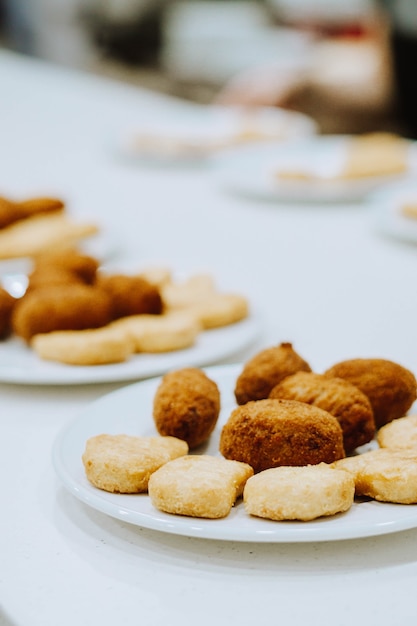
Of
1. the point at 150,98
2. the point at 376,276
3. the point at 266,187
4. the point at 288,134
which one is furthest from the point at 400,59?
the point at 376,276

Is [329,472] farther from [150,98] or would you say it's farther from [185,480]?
[150,98]

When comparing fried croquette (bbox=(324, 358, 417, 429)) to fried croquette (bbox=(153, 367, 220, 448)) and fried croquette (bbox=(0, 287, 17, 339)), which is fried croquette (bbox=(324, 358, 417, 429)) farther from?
fried croquette (bbox=(0, 287, 17, 339))

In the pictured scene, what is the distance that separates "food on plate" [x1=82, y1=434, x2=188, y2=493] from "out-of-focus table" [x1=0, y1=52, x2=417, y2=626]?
0.04 meters

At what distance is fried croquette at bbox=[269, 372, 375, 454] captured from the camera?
0.74 metres

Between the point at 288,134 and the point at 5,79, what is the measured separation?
1605 mm

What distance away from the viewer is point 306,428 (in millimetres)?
685

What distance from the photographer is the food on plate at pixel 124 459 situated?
668 millimetres

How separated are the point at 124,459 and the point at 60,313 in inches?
14.6

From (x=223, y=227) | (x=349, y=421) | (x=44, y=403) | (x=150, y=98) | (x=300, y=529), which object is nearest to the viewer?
(x=300, y=529)

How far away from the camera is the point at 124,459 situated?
0.68 m

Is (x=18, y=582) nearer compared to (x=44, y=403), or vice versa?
(x=18, y=582)

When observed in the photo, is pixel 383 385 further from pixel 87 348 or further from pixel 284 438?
pixel 87 348

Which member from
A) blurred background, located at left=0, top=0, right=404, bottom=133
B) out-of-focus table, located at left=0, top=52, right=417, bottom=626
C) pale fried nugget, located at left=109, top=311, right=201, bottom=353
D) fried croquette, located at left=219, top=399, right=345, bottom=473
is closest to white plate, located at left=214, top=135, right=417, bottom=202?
out-of-focus table, located at left=0, top=52, right=417, bottom=626

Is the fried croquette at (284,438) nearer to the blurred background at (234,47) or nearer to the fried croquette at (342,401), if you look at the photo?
the fried croquette at (342,401)
